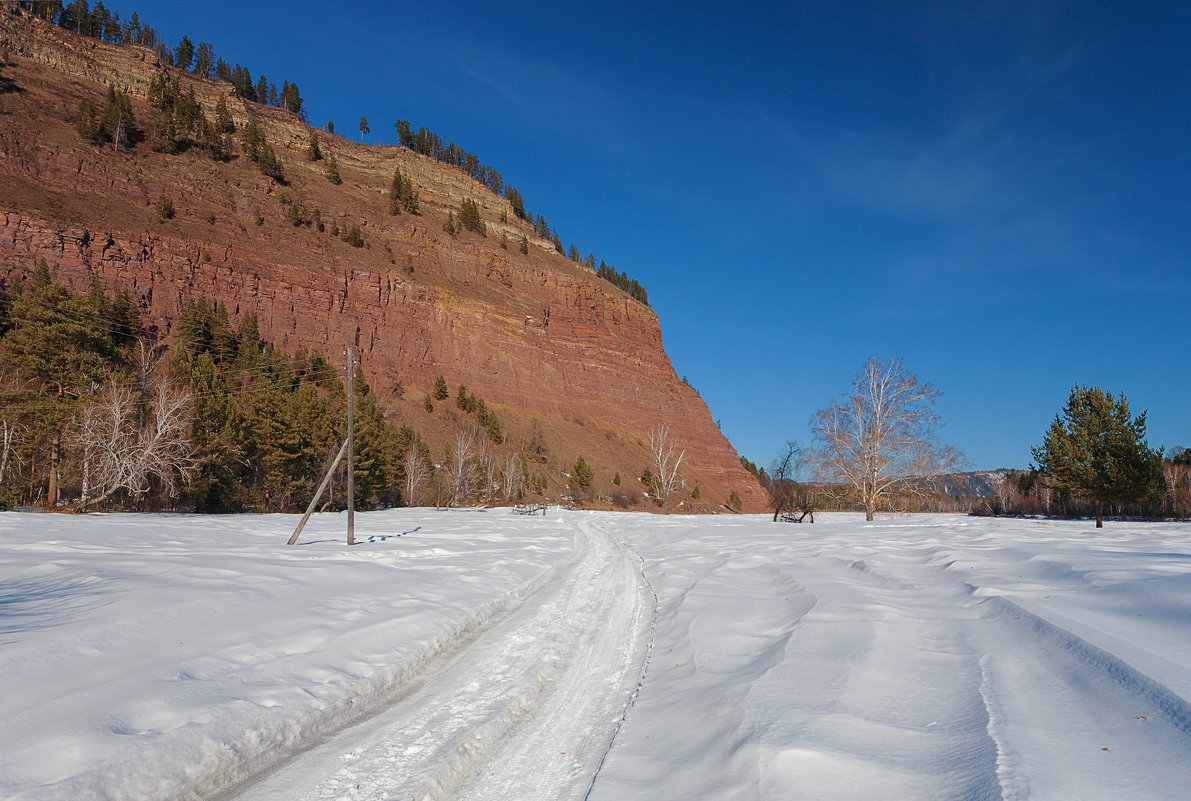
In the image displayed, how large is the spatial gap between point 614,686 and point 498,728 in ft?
4.26

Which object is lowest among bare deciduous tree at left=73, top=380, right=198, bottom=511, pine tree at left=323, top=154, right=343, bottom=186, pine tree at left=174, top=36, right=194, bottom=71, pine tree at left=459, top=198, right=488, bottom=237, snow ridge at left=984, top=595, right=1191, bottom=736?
snow ridge at left=984, top=595, right=1191, bottom=736

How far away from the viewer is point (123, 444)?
27594 millimetres

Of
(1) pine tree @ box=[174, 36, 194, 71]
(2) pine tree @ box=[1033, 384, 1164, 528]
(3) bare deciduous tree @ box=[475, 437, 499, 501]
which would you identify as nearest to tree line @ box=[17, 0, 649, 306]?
(1) pine tree @ box=[174, 36, 194, 71]

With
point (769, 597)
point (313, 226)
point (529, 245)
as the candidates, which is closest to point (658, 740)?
point (769, 597)

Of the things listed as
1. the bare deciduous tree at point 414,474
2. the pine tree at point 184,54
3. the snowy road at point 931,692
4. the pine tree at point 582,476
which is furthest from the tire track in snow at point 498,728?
the pine tree at point 184,54

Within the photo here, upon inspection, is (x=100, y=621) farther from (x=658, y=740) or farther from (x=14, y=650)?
(x=658, y=740)

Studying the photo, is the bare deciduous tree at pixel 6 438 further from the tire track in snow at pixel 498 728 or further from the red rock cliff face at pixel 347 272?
the tire track in snow at pixel 498 728

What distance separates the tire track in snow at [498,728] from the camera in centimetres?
368

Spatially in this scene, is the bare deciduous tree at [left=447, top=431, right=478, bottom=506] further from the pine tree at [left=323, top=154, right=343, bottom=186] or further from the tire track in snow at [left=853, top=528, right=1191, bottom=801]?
the pine tree at [left=323, top=154, right=343, bottom=186]

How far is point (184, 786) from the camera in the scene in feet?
12.1

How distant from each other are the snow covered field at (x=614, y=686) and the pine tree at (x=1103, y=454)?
28174 millimetres

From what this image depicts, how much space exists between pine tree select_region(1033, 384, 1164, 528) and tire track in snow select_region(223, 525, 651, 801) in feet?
117

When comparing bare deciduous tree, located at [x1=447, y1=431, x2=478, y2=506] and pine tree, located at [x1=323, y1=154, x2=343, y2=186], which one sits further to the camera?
pine tree, located at [x1=323, y1=154, x2=343, y2=186]

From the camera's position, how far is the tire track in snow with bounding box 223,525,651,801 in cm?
368
